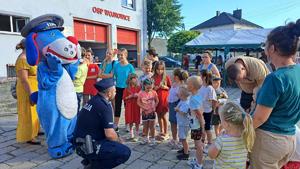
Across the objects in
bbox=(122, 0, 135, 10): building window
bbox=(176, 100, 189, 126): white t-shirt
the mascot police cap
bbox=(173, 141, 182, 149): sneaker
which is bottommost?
bbox=(173, 141, 182, 149): sneaker

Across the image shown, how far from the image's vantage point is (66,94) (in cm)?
414

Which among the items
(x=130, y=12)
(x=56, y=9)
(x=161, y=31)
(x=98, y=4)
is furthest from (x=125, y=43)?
(x=161, y=31)

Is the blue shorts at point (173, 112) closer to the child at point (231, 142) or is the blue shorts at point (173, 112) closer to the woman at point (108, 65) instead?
the woman at point (108, 65)

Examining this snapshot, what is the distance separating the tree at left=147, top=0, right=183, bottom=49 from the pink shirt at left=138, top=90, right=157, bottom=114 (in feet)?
108

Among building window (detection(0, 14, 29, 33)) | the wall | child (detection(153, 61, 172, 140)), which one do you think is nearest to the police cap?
child (detection(153, 61, 172, 140))

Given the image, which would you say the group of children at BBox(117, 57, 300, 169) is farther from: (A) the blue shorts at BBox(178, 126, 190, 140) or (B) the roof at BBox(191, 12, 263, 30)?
(B) the roof at BBox(191, 12, 263, 30)

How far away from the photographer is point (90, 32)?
63.1 ft

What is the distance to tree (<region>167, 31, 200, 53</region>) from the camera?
39281mm

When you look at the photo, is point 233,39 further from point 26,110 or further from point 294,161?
point 294,161

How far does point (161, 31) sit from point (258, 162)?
125ft

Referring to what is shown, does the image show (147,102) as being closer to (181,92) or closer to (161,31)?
(181,92)

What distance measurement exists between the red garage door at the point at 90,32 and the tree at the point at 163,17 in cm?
1680

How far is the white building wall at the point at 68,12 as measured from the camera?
530 inches

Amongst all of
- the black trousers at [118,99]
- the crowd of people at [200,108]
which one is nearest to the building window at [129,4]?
the crowd of people at [200,108]
